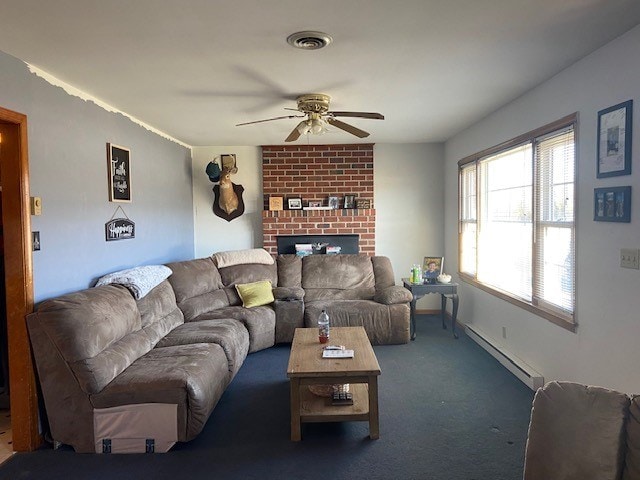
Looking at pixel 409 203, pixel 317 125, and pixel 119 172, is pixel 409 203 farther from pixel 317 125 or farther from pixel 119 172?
pixel 119 172

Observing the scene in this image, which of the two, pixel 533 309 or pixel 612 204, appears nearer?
pixel 612 204

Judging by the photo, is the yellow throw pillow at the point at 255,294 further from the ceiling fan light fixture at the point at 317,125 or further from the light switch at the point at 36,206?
the light switch at the point at 36,206

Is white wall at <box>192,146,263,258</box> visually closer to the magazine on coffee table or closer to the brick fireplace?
the brick fireplace

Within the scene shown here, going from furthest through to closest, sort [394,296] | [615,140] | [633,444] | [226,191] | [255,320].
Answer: [226,191]
[394,296]
[255,320]
[615,140]
[633,444]

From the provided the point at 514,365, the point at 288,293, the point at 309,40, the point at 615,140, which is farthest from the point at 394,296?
the point at 309,40

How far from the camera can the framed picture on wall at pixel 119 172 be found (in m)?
3.62

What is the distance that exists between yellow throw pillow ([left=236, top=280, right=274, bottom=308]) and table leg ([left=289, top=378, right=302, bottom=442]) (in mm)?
2016

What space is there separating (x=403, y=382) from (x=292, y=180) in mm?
3194

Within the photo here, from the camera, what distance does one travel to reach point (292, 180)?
5.86 meters

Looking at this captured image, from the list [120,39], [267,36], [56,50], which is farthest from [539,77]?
[56,50]

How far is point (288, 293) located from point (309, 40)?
116 inches

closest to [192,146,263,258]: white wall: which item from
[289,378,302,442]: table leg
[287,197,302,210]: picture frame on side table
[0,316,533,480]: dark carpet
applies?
[287,197,302,210]: picture frame on side table

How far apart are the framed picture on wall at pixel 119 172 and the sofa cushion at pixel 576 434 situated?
3.40 m

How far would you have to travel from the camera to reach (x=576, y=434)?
51.6 inches
